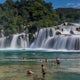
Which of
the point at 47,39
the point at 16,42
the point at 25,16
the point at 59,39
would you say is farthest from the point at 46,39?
the point at 25,16

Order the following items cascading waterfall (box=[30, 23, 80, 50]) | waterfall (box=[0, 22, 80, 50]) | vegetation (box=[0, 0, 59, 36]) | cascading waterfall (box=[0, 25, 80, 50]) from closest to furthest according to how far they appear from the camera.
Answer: cascading waterfall (box=[30, 23, 80, 50]) < cascading waterfall (box=[0, 25, 80, 50]) < waterfall (box=[0, 22, 80, 50]) < vegetation (box=[0, 0, 59, 36])

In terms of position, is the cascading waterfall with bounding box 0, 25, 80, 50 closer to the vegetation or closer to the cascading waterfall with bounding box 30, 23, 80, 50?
the cascading waterfall with bounding box 30, 23, 80, 50

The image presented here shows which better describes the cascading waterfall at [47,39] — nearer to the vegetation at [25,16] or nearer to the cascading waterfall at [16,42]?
the cascading waterfall at [16,42]

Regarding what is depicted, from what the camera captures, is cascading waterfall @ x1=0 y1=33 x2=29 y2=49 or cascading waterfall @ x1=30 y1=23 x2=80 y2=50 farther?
cascading waterfall @ x1=0 y1=33 x2=29 y2=49

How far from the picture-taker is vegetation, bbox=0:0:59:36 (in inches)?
4513

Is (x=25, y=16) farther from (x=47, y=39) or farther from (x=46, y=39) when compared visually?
(x=47, y=39)

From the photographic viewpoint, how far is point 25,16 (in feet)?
422

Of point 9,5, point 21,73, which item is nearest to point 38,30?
point 9,5

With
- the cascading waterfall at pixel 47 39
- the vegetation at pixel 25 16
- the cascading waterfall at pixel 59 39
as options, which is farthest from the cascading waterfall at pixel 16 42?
the vegetation at pixel 25 16

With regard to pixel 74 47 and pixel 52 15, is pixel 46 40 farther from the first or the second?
pixel 52 15

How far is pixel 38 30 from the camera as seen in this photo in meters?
108

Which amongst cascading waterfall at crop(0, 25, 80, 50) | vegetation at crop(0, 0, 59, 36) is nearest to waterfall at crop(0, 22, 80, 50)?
cascading waterfall at crop(0, 25, 80, 50)

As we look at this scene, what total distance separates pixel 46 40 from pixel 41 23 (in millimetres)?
15615

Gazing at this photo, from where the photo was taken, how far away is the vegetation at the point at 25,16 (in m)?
115
